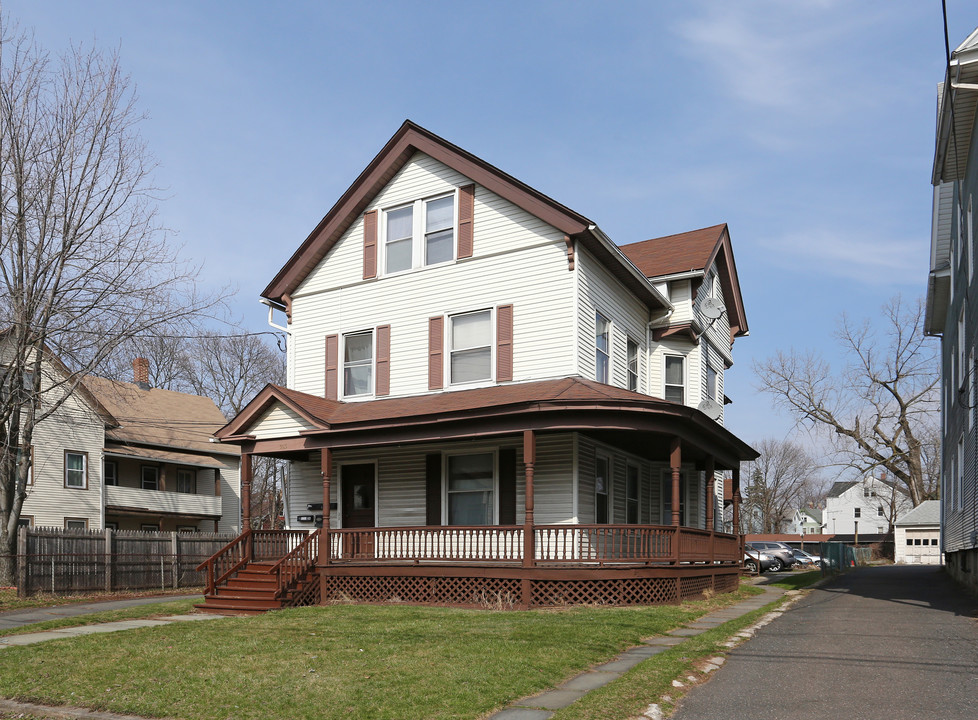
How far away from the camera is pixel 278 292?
22.8 m

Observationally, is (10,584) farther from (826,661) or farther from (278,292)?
(826,661)

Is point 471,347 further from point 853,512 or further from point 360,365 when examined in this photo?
point 853,512

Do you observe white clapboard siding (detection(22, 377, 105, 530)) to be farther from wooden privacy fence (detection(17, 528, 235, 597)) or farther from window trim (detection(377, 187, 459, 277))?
window trim (detection(377, 187, 459, 277))

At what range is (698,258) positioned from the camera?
23.2 m

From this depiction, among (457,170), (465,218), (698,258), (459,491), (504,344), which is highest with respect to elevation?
(457,170)

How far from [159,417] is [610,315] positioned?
A: 28546 mm

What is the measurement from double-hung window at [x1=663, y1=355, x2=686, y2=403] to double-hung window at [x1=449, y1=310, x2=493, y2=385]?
19.6ft

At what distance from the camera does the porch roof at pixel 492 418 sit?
54.0 ft

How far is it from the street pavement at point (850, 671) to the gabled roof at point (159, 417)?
30658 millimetres

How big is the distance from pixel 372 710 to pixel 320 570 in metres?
11.3

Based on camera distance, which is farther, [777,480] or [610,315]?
[777,480]

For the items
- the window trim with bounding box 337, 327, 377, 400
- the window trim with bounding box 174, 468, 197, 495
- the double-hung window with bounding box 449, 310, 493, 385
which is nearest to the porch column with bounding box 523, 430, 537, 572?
the double-hung window with bounding box 449, 310, 493, 385

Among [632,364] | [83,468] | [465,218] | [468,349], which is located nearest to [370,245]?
[465,218]

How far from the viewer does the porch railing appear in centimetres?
1652
